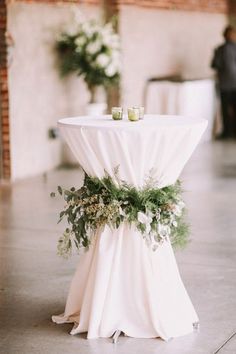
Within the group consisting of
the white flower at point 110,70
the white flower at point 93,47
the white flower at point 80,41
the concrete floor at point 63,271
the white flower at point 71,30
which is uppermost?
the white flower at point 71,30

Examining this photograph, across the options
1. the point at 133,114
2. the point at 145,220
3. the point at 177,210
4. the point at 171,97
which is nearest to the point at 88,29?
the point at 171,97

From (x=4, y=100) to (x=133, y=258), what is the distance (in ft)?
17.1

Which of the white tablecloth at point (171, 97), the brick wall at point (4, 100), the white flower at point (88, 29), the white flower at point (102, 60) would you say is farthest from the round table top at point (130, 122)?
the white tablecloth at point (171, 97)

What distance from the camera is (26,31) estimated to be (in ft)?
31.2

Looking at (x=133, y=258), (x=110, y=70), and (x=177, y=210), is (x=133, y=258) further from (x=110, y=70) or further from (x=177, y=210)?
(x=110, y=70)

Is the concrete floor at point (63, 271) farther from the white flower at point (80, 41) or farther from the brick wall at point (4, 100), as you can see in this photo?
the white flower at point (80, 41)

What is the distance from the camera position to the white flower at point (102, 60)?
983 centimetres

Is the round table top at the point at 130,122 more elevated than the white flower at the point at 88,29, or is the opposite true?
the white flower at the point at 88,29

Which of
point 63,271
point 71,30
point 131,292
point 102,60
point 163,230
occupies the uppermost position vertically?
point 71,30

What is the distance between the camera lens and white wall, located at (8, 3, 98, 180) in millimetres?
9375

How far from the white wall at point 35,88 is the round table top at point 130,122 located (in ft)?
15.7

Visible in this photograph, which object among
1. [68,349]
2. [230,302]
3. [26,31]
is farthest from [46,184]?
[68,349]

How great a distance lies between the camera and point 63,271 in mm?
5711

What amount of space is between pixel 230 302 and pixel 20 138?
195 inches
